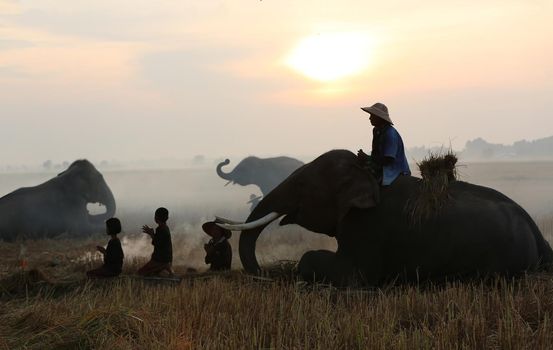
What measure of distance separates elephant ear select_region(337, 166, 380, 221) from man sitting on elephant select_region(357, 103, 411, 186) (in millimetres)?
165

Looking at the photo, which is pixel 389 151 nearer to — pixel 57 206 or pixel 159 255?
pixel 159 255

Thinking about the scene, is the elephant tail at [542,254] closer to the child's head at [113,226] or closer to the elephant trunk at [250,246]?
the elephant trunk at [250,246]

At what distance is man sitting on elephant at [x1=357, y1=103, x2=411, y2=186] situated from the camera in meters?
9.04

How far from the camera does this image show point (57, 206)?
2034 cm

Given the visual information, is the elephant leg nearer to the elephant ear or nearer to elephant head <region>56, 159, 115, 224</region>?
the elephant ear

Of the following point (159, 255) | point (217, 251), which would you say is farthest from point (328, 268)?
point (159, 255)

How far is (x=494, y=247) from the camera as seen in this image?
826 centimetres

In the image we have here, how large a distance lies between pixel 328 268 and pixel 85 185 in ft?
46.1

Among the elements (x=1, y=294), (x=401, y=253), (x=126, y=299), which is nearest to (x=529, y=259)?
(x=401, y=253)

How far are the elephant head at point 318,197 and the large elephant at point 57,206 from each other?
11635mm

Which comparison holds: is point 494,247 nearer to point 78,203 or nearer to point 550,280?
point 550,280

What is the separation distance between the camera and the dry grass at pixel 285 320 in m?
5.48

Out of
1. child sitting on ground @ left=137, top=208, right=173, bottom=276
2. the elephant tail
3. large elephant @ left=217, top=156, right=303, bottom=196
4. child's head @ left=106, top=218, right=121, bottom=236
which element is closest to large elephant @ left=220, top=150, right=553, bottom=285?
the elephant tail

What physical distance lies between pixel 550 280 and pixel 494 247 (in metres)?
0.71
